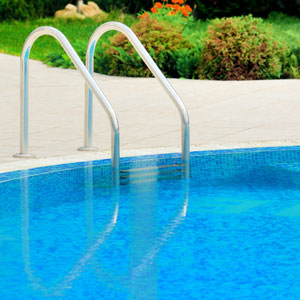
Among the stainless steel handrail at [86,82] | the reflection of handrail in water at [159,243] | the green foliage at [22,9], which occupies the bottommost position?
the reflection of handrail in water at [159,243]

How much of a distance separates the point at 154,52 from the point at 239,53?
1.67m

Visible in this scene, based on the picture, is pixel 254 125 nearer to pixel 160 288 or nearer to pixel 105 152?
pixel 105 152

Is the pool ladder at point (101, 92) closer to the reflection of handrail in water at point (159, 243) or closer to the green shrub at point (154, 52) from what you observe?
the reflection of handrail in water at point (159, 243)

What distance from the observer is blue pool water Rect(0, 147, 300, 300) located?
3.87 metres

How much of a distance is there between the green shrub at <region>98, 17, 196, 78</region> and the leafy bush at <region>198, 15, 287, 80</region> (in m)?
0.44

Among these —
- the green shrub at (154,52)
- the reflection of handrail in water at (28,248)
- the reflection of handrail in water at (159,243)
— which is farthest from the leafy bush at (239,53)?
the reflection of handrail in water at (159,243)

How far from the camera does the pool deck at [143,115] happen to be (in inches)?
323

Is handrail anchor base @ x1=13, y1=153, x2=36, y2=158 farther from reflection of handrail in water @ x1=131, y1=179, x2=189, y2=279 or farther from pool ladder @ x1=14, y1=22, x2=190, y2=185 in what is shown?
reflection of handrail in water @ x1=131, y1=179, x2=189, y2=279

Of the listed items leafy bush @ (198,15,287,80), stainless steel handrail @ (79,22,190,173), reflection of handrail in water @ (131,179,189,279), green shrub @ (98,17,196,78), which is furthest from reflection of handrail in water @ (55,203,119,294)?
green shrub @ (98,17,196,78)

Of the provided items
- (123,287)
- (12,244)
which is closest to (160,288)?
(123,287)

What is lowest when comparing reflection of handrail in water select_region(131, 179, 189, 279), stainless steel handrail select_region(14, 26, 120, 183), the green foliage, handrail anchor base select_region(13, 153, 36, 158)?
reflection of handrail in water select_region(131, 179, 189, 279)

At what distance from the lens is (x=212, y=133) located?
30.1 feet

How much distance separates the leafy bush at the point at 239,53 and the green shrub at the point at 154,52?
445 mm

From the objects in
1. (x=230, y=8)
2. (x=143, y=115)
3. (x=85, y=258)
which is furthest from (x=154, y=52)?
(x=230, y=8)
